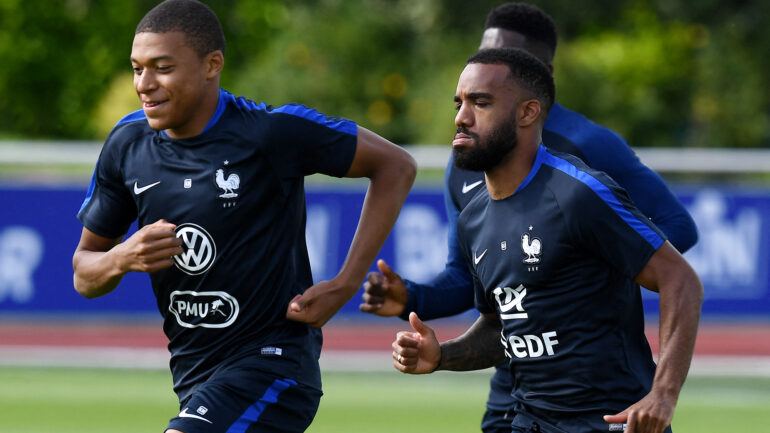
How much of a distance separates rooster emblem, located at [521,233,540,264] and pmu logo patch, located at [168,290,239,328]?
1.12 meters

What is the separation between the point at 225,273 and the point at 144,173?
499 millimetres

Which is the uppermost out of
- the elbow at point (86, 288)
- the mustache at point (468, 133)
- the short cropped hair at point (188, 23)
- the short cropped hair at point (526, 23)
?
the short cropped hair at point (526, 23)

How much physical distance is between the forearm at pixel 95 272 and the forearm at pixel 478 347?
4.17 ft

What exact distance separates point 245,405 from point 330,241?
352 inches

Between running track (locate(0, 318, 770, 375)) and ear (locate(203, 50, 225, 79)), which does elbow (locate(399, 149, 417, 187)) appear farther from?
running track (locate(0, 318, 770, 375))

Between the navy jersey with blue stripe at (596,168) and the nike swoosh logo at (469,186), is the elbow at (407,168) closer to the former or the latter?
the navy jersey with blue stripe at (596,168)

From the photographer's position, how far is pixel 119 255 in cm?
485

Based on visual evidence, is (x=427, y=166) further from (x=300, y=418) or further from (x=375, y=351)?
(x=300, y=418)

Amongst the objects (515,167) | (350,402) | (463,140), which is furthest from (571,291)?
(350,402)

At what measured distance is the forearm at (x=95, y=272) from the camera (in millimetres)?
4953

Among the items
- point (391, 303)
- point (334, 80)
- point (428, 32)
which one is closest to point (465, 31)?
point (428, 32)

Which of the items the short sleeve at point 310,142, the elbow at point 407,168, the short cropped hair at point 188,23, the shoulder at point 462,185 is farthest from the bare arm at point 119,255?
the shoulder at point 462,185

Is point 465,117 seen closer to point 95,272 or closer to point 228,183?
point 228,183

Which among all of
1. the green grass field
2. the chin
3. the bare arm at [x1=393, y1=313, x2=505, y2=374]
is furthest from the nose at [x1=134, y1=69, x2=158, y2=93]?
the green grass field
